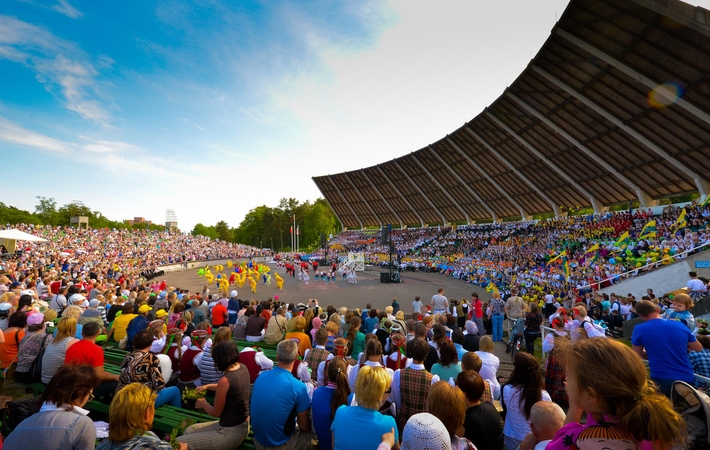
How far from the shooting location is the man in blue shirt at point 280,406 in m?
3.13

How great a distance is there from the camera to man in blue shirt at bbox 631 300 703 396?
3.61 metres

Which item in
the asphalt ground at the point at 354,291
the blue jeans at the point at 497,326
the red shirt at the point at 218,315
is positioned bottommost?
the asphalt ground at the point at 354,291

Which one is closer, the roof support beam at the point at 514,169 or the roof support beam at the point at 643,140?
the roof support beam at the point at 643,140

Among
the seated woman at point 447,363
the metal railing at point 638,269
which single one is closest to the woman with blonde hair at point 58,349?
the seated woman at point 447,363

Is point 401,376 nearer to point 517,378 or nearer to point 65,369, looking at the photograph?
point 517,378

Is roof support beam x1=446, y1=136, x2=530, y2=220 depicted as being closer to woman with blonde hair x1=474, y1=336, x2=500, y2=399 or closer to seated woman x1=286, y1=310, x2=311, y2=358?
seated woman x1=286, y1=310, x2=311, y2=358

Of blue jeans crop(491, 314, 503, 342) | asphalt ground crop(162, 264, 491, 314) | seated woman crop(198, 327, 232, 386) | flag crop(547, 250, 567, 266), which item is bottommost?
asphalt ground crop(162, 264, 491, 314)

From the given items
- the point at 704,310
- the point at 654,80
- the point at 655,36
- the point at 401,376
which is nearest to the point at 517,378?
the point at 401,376

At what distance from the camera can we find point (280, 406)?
3143 millimetres

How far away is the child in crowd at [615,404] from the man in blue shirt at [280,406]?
230cm

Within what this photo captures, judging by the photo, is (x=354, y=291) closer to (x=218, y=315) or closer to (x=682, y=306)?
(x=218, y=315)

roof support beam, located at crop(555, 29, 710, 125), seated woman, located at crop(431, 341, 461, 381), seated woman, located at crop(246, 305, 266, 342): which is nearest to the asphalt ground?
seated woman, located at crop(246, 305, 266, 342)

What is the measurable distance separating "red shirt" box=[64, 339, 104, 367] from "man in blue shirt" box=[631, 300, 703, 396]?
651 cm

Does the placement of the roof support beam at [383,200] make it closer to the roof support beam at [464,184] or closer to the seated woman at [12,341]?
the roof support beam at [464,184]
